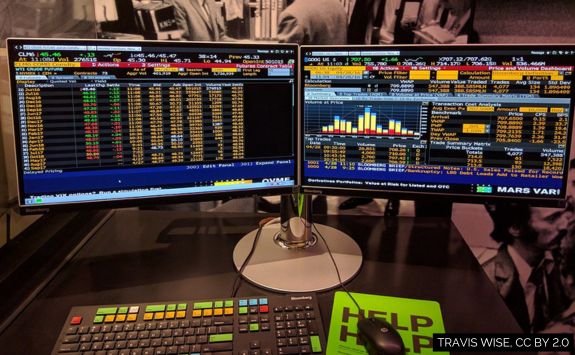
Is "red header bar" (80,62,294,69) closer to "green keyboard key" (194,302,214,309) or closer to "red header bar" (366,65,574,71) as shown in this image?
"red header bar" (366,65,574,71)

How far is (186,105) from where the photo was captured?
3.10 feet

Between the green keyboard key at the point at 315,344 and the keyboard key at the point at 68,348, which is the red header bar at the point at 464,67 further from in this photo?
the keyboard key at the point at 68,348

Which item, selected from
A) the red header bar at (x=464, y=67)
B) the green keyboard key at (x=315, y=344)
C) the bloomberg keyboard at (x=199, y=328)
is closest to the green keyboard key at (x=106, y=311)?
the bloomberg keyboard at (x=199, y=328)

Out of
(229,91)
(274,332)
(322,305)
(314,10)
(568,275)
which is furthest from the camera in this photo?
(568,275)

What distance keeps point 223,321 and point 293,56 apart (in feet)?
1.84

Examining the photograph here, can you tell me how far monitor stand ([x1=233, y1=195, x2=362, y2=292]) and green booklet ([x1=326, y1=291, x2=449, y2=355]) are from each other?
3.0 inches

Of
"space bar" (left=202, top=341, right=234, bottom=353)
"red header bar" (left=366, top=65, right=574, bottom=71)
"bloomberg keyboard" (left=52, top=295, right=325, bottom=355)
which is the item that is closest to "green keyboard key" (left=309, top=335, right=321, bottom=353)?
"bloomberg keyboard" (left=52, top=295, right=325, bottom=355)

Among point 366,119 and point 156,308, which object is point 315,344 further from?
point 366,119

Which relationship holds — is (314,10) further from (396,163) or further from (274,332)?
(274,332)

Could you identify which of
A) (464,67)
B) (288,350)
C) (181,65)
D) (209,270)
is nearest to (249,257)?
(209,270)

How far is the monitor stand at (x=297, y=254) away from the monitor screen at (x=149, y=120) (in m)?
0.10

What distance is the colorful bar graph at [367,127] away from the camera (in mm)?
963

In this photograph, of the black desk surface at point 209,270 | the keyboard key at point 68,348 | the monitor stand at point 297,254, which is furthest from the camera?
the monitor stand at point 297,254

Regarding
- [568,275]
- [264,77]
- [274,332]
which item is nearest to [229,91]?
[264,77]
